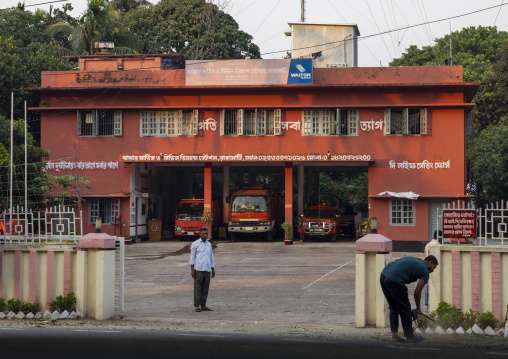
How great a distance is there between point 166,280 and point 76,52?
1202 inches

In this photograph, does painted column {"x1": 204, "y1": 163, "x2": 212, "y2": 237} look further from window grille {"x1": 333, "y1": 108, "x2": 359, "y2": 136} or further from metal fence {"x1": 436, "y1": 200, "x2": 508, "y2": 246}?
metal fence {"x1": 436, "y1": 200, "x2": 508, "y2": 246}

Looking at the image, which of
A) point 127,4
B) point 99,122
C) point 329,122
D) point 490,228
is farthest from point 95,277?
point 127,4

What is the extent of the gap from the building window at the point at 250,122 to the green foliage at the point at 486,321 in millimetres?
24624

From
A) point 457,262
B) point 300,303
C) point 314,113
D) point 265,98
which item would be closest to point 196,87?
point 265,98

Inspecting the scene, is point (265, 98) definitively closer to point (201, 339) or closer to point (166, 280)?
point (166, 280)

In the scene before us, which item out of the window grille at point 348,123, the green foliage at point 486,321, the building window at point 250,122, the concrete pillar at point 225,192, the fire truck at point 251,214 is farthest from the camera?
the concrete pillar at point 225,192

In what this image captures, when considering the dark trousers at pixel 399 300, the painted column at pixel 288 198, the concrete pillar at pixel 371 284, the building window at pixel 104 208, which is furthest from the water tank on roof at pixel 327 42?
the dark trousers at pixel 399 300

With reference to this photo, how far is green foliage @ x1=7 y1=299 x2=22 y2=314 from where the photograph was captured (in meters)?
14.5

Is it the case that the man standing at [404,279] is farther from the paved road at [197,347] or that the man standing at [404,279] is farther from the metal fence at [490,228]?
the metal fence at [490,228]

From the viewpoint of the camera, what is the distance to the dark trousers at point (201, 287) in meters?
15.8

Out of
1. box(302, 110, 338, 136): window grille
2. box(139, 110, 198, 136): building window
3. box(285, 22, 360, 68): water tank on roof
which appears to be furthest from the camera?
box(285, 22, 360, 68): water tank on roof

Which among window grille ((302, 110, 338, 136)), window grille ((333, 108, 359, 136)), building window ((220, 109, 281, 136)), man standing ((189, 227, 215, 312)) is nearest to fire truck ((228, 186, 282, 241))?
building window ((220, 109, 281, 136))

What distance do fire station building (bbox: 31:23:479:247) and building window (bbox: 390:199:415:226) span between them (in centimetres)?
5

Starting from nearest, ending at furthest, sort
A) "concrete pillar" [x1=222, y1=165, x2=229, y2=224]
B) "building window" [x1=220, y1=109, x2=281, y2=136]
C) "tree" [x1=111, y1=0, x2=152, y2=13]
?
1. "building window" [x1=220, y1=109, x2=281, y2=136]
2. "concrete pillar" [x1=222, y1=165, x2=229, y2=224]
3. "tree" [x1=111, y1=0, x2=152, y2=13]
